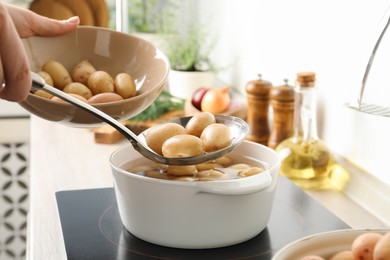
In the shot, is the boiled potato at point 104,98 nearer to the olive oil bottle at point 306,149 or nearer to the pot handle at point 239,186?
the pot handle at point 239,186

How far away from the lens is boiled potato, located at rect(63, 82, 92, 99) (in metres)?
0.92

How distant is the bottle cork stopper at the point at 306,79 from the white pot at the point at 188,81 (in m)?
0.66

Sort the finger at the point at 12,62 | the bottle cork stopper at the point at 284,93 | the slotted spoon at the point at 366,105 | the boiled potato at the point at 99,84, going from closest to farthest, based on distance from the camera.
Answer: the finger at the point at 12,62 < the slotted spoon at the point at 366,105 < the boiled potato at the point at 99,84 < the bottle cork stopper at the point at 284,93

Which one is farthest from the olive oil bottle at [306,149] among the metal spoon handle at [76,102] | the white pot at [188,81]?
the white pot at [188,81]

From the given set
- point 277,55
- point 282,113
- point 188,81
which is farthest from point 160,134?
point 188,81

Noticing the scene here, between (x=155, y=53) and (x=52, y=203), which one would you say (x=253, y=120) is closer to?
(x=155, y=53)

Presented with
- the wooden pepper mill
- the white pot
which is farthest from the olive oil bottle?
the white pot

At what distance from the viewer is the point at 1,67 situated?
2.12 feet

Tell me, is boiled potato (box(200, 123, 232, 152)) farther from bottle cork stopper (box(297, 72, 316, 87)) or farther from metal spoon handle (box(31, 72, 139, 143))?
bottle cork stopper (box(297, 72, 316, 87))

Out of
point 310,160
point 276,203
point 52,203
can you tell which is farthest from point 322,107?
point 52,203

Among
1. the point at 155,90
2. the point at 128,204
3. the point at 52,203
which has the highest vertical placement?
the point at 155,90

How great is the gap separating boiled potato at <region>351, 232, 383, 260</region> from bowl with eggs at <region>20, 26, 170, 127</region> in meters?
0.42

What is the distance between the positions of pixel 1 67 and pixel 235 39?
1.26 meters

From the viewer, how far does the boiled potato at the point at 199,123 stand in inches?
33.0
